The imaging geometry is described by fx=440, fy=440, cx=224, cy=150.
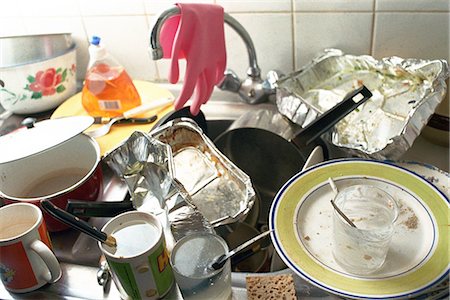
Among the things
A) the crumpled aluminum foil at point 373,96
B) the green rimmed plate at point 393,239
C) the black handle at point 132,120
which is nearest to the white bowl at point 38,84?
the black handle at point 132,120

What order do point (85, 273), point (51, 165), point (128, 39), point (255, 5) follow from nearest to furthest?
point (85, 273), point (51, 165), point (255, 5), point (128, 39)

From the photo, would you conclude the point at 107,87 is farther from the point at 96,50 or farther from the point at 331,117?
the point at 331,117

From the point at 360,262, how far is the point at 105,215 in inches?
13.9

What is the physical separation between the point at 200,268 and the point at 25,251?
0.21m

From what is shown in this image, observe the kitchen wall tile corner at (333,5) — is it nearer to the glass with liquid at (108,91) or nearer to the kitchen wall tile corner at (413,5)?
the kitchen wall tile corner at (413,5)

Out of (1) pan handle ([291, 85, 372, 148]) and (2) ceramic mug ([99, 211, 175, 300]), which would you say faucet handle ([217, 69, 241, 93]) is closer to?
(1) pan handle ([291, 85, 372, 148])

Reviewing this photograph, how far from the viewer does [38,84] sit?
90 cm

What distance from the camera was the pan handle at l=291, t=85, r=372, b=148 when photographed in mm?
677

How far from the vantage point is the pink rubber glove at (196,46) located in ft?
2.43

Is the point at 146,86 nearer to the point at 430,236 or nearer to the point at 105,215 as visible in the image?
the point at 105,215

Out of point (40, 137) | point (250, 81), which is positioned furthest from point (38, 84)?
point (250, 81)

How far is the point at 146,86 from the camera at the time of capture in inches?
38.0

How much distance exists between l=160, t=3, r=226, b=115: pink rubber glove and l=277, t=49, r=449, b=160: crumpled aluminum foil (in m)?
0.13

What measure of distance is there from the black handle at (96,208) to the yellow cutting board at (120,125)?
19cm
